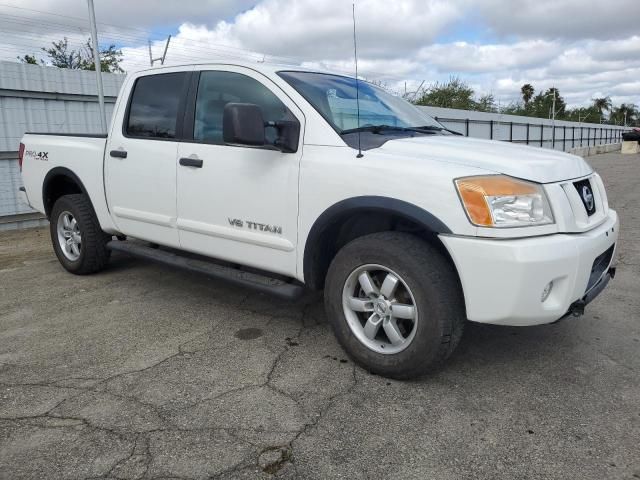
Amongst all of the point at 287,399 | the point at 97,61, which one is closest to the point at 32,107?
the point at 97,61

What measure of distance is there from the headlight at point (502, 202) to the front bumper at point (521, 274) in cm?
10

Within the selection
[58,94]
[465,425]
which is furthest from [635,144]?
[465,425]

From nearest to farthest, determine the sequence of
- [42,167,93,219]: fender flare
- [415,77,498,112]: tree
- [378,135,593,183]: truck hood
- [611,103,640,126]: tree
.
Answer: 1. [378,135,593,183]: truck hood
2. [42,167,93,219]: fender flare
3. [415,77,498,112]: tree
4. [611,103,640,126]: tree

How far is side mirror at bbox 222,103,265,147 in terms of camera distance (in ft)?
10.4

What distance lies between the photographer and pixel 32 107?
8164 mm

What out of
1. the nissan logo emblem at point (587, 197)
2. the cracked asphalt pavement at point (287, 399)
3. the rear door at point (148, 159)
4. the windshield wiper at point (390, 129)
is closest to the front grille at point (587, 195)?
the nissan logo emblem at point (587, 197)

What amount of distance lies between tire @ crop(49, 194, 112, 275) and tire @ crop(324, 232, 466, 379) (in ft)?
9.27

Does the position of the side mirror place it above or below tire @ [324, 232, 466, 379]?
above

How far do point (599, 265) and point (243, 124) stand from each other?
7.48 feet

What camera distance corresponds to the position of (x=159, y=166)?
411 cm

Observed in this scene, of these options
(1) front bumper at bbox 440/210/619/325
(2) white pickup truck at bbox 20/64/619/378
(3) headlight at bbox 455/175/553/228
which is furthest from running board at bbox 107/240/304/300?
(3) headlight at bbox 455/175/553/228

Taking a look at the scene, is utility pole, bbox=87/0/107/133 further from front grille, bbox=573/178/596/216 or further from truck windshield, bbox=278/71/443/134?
front grille, bbox=573/178/596/216

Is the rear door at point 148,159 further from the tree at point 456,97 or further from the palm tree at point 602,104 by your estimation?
the palm tree at point 602,104

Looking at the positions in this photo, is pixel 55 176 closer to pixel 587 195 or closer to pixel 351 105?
pixel 351 105
